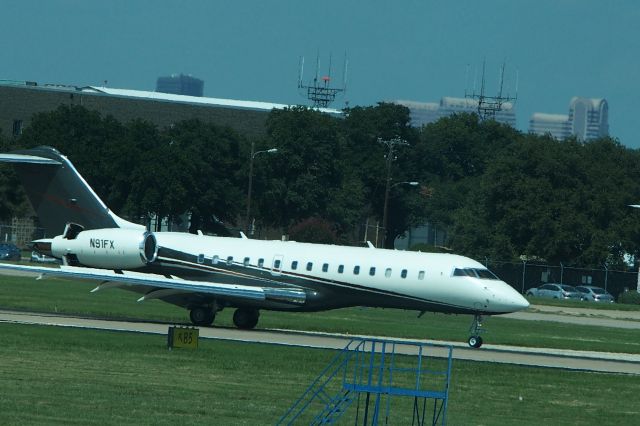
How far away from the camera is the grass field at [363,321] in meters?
48.4

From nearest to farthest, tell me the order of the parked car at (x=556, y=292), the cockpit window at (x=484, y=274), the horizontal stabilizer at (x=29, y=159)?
the cockpit window at (x=484, y=274), the horizontal stabilizer at (x=29, y=159), the parked car at (x=556, y=292)

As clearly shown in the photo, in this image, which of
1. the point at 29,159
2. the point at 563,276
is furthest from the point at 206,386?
the point at 563,276

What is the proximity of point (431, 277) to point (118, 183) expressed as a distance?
7223 centimetres

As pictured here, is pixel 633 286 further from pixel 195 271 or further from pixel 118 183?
pixel 195 271

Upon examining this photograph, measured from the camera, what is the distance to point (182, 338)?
115 feet

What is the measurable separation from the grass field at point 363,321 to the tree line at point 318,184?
42.7m

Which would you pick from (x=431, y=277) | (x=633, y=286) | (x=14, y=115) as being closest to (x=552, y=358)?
(x=431, y=277)

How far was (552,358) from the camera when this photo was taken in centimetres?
4069

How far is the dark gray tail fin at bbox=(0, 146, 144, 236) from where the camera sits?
46812mm

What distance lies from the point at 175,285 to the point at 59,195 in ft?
21.8

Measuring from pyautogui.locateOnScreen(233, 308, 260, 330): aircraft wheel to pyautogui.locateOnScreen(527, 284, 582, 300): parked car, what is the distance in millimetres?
54796

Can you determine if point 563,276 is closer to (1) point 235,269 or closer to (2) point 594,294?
A: (2) point 594,294

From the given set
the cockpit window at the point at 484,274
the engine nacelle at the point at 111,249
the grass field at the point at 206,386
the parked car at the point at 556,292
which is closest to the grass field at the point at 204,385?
the grass field at the point at 206,386

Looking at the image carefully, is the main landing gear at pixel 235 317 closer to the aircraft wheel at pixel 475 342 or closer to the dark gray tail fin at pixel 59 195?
the dark gray tail fin at pixel 59 195
